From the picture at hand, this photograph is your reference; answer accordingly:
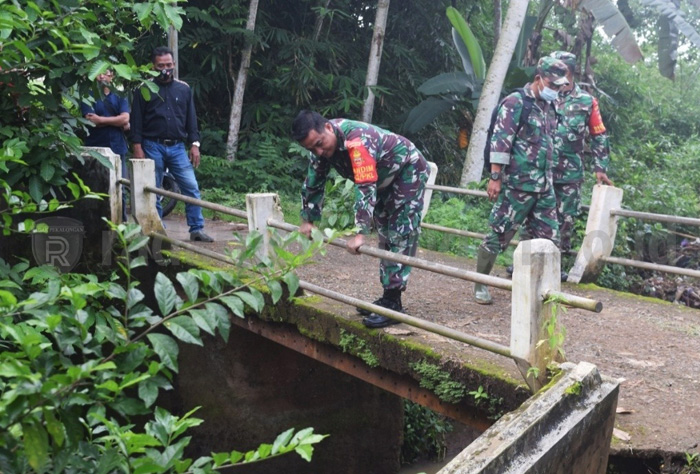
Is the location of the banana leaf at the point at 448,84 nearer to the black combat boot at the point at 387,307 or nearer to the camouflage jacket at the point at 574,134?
the camouflage jacket at the point at 574,134

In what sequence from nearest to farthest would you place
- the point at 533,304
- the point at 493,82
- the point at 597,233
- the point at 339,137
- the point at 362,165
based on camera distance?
the point at 533,304
the point at 362,165
the point at 339,137
the point at 597,233
the point at 493,82

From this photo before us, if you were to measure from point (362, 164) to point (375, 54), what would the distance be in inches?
290

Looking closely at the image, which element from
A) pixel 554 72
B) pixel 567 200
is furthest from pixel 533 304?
pixel 567 200

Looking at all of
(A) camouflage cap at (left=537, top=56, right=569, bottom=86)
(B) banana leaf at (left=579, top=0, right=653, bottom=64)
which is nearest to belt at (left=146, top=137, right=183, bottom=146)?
(A) camouflage cap at (left=537, top=56, right=569, bottom=86)

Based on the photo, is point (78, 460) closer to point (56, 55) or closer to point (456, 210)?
point (56, 55)

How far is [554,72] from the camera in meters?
5.56

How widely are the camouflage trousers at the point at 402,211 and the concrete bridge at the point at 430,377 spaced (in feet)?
1.25

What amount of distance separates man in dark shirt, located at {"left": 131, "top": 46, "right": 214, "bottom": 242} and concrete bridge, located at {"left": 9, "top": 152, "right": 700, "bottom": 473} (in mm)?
610

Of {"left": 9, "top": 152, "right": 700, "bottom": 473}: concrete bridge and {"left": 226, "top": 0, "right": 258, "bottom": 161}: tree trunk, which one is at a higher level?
{"left": 226, "top": 0, "right": 258, "bottom": 161}: tree trunk

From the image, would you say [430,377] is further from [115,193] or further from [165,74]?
[165,74]

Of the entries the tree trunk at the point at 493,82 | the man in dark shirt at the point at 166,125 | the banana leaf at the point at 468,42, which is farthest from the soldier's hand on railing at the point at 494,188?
the banana leaf at the point at 468,42

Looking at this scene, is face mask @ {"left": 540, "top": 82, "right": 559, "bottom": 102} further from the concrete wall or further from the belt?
the belt

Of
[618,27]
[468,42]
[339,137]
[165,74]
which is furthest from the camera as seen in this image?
[468,42]

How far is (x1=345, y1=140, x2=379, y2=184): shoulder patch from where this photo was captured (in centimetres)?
448
